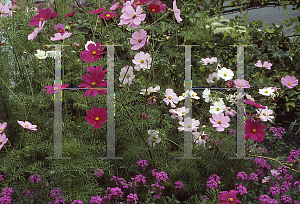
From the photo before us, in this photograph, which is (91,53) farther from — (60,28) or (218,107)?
(218,107)

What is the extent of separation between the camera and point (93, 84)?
3.87 feet

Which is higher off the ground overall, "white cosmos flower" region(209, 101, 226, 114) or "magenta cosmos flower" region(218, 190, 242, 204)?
"white cosmos flower" region(209, 101, 226, 114)

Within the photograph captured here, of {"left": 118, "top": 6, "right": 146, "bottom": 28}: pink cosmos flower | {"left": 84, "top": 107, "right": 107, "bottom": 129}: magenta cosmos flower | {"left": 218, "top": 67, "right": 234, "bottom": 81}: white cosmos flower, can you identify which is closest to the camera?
{"left": 118, "top": 6, "right": 146, "bottom": 28}: pink cosmos flower

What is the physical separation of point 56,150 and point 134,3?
2.53 ft

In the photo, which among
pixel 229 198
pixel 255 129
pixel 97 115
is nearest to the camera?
pixel 229 198

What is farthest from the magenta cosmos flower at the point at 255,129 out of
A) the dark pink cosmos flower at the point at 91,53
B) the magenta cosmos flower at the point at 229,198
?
the dark pink cosmos flower at the point at 91,53

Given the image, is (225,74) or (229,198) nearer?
(229,198)

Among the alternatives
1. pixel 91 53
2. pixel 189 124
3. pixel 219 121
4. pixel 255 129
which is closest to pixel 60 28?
pixel 91 53

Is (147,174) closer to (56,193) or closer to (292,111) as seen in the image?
(56,193)

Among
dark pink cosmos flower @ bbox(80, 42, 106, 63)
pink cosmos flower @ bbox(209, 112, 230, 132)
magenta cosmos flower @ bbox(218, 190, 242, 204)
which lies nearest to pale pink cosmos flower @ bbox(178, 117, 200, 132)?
pink cosmos flower @ bbox(209, 112, 230, 132)

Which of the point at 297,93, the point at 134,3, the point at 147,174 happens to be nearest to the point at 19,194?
the point at 147,174

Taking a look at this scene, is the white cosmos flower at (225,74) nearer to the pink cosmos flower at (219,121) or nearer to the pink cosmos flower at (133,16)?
the pink cosmos flower at (219,121)

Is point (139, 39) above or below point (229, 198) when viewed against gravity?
above

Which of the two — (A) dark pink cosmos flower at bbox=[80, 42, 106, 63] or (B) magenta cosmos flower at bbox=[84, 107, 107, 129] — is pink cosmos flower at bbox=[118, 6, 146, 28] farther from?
(B) magenta cosmos flower at bbox=[84, 107, 107, 129]
